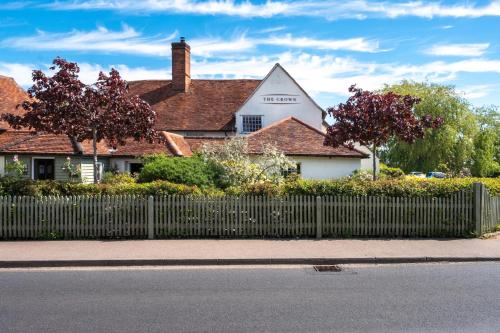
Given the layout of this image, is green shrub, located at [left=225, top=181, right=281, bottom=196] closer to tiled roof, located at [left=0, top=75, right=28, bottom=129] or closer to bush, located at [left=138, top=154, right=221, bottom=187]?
bush, located at [left=138, top=154, right=221, bottom=187]

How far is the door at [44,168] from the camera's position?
25953 mm

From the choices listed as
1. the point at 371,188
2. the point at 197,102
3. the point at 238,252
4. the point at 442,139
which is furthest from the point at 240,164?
the point at 442,139

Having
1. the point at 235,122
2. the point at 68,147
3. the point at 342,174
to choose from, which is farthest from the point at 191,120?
the point at 342,174

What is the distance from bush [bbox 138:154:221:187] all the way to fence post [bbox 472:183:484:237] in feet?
27.6

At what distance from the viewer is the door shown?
2595cm

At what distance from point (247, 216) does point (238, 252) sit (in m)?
2.12

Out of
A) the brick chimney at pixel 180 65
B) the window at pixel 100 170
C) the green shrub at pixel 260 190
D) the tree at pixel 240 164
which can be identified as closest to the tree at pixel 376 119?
the tree at pixel 240 164

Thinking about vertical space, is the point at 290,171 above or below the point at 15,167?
below

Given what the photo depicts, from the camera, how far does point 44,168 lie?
26.0 m

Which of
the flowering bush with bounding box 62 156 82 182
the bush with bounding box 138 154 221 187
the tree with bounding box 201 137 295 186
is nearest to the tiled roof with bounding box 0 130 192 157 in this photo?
the flowering bush with bounding box 62 156 82 182

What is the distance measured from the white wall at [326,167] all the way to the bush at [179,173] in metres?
Answer: 7.71

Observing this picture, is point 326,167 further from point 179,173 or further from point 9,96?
point 9,96

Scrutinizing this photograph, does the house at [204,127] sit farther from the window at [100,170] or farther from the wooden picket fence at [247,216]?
the wooden picket fence at [247,216]

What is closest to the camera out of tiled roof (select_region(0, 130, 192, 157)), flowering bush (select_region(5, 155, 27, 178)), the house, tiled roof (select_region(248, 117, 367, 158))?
flowering bush (select_region(5, 155, 27, 178))
